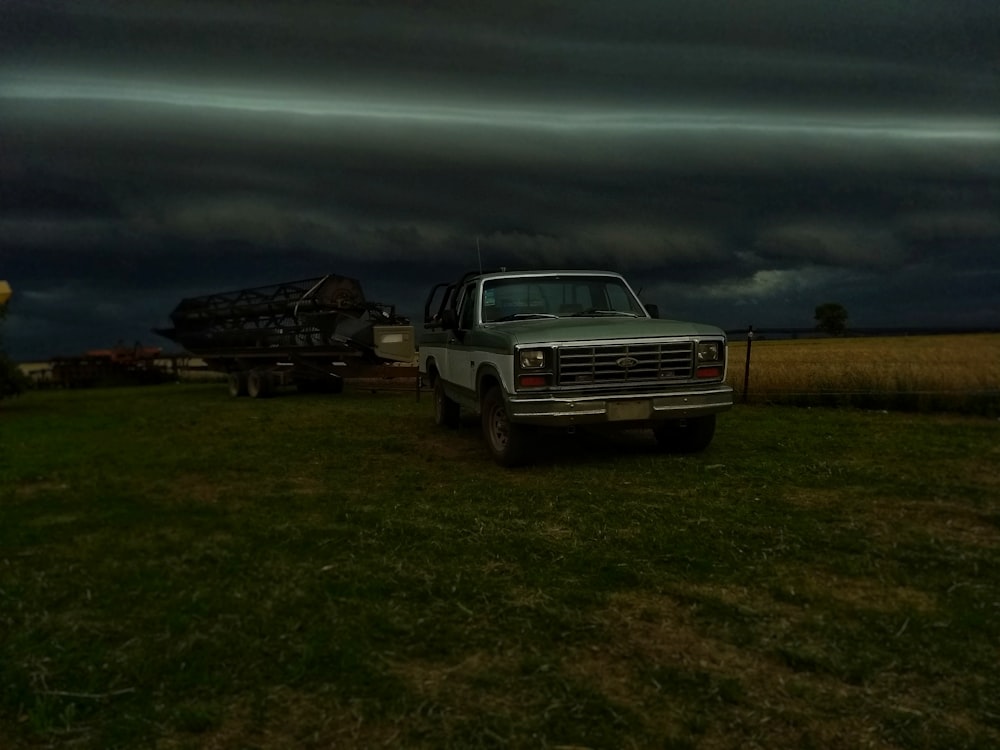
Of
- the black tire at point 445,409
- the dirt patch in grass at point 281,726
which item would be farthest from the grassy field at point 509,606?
the black tire at point 445,409

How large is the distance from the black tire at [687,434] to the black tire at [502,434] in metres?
1.62

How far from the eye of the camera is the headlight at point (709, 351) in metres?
8.17

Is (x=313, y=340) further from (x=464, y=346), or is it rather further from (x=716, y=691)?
(x=716, y=691)

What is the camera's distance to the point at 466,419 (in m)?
12.7

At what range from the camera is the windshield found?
9.12m

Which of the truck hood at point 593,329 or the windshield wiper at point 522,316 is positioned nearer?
the truck hood at point 593,329

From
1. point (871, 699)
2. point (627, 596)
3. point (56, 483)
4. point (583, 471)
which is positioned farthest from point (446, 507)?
point (56, 483)

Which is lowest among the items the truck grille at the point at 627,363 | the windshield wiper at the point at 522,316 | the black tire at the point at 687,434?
the black tire at the point at 687,434

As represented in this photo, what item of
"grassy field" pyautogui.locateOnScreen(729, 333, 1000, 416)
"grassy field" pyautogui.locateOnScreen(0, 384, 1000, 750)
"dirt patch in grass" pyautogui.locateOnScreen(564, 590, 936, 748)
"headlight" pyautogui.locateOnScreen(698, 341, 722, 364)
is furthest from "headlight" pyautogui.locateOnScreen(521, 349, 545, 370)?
"grassy field" pyautogui.locateOnScreen(729, 333, 1000, 416)

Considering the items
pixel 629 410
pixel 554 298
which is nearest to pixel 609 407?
pixel 629 410

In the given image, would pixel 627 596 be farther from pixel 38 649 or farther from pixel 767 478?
pixel 767 478

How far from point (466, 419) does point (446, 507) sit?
6261mm

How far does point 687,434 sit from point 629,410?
52.7 inches

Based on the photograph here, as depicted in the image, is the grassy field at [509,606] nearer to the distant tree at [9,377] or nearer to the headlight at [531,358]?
the headlight at [531,358]
